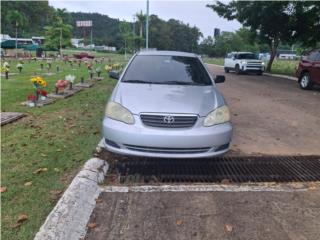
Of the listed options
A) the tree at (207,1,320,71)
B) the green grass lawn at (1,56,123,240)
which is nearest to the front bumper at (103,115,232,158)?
the green grass lawn at (1,56,123,240)

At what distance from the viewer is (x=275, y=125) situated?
7.85 meters

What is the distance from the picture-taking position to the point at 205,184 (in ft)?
14.7

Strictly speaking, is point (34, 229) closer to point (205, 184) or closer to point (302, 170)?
point (205, 184)

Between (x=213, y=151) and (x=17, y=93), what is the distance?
25.4ft

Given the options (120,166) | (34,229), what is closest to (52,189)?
(34,229)

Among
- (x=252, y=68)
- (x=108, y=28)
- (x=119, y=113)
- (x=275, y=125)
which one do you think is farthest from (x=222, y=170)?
(x=108, y=28)

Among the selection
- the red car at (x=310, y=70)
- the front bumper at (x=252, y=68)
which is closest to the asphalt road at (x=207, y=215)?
the red car at (x=310, y=70)

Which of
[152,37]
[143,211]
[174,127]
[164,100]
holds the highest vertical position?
[152,37]

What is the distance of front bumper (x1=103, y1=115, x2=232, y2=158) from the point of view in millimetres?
4398

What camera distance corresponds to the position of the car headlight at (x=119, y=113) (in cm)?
458

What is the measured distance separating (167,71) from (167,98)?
121 centimetres

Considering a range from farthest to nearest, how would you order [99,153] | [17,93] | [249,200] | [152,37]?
[152,37] < [17,93] < [99,153] < [249,200]

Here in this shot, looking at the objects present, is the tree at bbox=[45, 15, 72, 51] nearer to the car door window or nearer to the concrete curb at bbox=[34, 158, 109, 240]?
the car door window

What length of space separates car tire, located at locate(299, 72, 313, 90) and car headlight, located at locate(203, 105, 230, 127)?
1124cm
